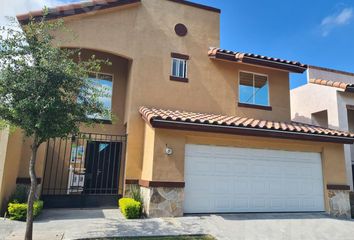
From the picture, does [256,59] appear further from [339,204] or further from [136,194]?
[136,194]

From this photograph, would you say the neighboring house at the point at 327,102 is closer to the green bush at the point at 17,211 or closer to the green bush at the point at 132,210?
the green bush at the point at 132,210

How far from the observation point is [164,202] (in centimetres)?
1070

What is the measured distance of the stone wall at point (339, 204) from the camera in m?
12.7

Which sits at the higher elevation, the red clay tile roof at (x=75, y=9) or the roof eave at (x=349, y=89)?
the red clay tile roof at (x=75, y=9)

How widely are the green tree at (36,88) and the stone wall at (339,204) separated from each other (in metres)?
11.3

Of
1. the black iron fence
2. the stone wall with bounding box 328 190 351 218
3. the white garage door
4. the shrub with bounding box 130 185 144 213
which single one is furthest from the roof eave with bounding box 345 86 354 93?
the shrub with bounding box 130 185 144 213

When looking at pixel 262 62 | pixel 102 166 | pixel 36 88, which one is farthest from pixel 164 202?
pixel 262 62

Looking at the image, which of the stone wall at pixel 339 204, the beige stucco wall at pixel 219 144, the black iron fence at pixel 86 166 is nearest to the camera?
the beige stucco wall at pixel 219 144

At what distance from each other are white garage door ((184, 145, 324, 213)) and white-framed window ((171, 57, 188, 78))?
14.0 feet

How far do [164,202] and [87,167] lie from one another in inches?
218

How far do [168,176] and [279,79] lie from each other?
Result: 8.92 meters

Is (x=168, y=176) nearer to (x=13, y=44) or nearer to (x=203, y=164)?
(x=203, y=164)

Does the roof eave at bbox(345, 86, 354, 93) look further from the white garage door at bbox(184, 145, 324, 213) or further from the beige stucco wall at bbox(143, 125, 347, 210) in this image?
the white garage door at bbox(184, 145, 324, 213)

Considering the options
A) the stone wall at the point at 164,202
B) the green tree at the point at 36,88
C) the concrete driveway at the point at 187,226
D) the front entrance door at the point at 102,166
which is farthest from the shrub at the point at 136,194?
the green tree at the point at 36,88
